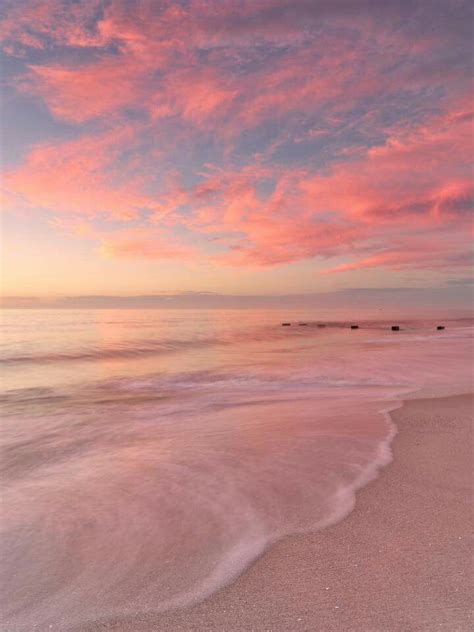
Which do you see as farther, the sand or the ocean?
the ocean

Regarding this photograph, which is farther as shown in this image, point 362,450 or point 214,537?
point 362,450

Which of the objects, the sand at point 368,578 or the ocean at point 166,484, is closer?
the sand at point 368,578

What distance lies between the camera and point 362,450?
5.95 m

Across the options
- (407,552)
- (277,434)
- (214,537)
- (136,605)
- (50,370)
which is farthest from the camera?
(50,370)

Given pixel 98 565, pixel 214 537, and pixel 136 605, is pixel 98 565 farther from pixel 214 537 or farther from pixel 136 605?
pixel 214 537

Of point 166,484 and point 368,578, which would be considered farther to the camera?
point 166,484

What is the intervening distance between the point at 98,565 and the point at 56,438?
5051 millimetres

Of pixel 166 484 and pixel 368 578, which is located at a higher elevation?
pixel 368 578

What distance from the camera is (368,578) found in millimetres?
3051

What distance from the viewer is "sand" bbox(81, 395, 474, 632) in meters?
2.70

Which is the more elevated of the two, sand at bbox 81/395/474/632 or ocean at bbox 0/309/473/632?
sand at bbox 81/395/474/632

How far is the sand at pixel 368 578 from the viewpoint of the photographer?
270 cm

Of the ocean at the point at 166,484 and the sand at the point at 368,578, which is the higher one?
the sand at the point at 368,578

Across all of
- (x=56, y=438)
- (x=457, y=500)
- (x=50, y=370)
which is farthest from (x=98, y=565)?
(x=50, y=370)
